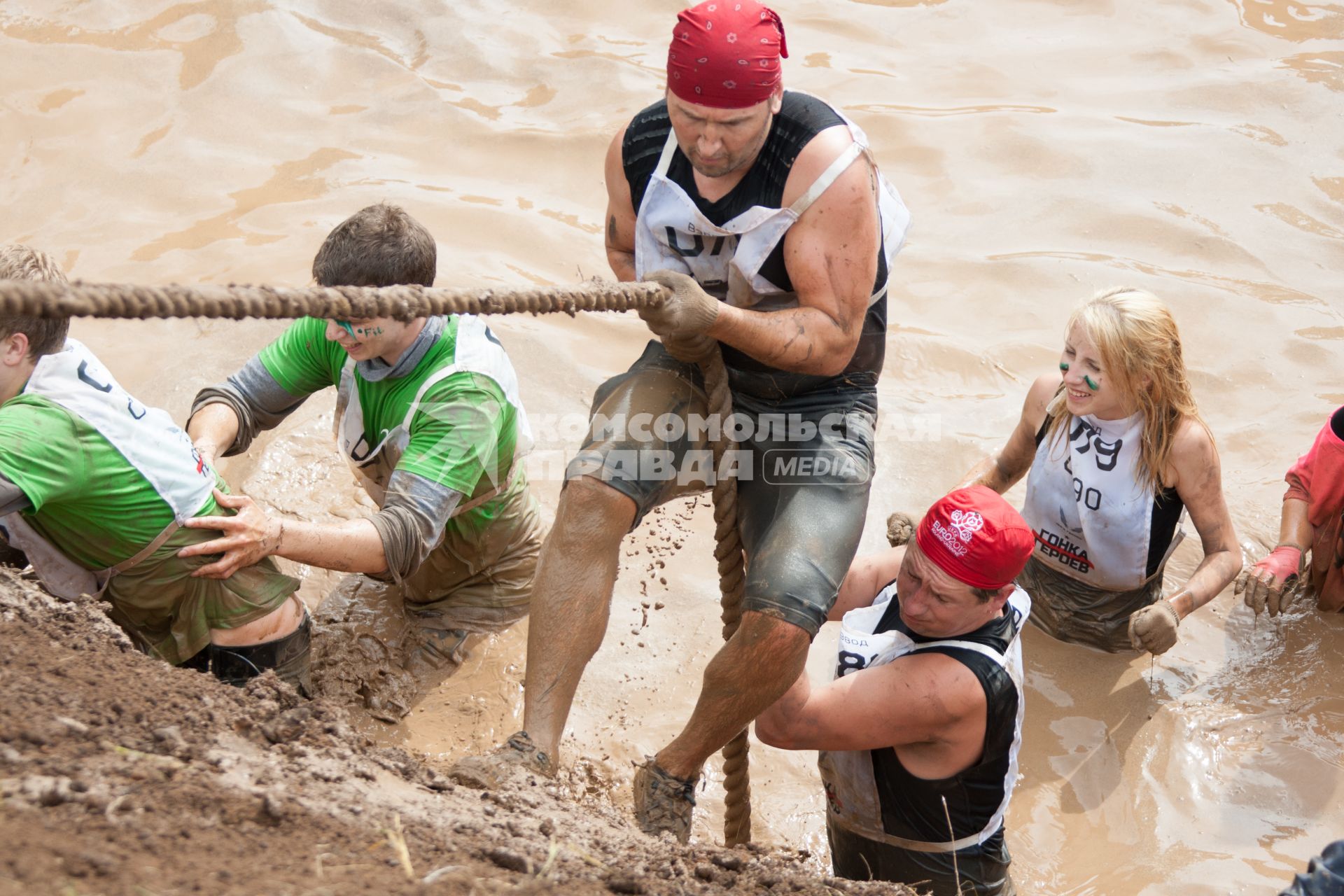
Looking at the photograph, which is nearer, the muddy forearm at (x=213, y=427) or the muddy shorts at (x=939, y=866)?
the muddy shorts at (x=939, y=866)

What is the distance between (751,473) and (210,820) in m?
1.81

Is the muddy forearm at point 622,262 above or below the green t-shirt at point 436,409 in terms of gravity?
above

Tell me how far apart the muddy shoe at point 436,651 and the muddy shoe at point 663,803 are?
146 centimetres

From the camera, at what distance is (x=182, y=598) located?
10.8 feet

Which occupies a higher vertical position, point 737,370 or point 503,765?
point 737,370

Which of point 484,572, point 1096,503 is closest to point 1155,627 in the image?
point 1096,503

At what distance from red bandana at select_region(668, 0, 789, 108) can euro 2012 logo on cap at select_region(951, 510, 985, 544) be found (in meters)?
1.15

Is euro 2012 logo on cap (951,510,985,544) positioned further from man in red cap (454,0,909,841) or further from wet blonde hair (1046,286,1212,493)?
wet blonde hair (1046,286,1212,493)

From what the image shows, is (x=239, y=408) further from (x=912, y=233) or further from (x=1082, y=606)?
(x=912, y=233)

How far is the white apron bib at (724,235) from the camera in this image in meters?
3.01

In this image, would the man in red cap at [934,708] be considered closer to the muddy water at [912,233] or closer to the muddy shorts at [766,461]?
the muddy shorts at [766,461]

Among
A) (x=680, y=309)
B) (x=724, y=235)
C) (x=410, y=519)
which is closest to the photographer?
(x=680, y=309)

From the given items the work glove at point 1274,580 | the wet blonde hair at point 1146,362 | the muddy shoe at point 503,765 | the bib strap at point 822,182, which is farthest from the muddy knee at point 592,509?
the work glove at point 1274,580

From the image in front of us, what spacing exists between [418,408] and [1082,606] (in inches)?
99.2
